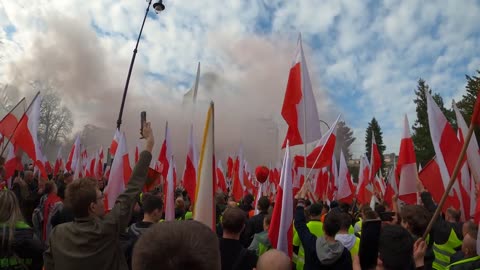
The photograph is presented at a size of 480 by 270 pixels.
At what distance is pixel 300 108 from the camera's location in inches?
242

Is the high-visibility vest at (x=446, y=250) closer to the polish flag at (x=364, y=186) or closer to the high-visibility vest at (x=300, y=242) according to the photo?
the high-visibility vest at (x=300, y=242)

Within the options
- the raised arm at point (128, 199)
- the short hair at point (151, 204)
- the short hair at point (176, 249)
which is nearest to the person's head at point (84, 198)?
the raised arm at point (128, 199)

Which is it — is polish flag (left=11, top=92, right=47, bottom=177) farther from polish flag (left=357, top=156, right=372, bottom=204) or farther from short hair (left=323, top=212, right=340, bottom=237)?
polish flag (left=357, top=156, right=372, bottom=204)

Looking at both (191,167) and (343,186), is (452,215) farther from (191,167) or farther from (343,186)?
(343,186)

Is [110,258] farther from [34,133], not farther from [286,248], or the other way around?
[34,133]

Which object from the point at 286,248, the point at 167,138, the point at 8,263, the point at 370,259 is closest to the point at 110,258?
the point at 8,263

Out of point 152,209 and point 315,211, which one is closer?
point 152,209

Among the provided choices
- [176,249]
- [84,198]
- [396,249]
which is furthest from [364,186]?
[176,249]

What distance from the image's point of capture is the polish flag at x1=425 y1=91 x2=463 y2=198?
5.18 meters

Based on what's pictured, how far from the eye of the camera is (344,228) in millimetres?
4469

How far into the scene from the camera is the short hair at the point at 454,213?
5508mm

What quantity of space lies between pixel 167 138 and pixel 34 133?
2788 mm

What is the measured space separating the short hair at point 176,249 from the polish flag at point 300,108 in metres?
4.61

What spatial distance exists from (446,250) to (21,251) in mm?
4700
